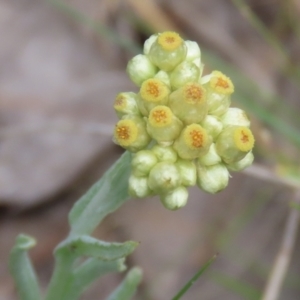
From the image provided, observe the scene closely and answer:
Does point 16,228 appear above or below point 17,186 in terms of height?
below

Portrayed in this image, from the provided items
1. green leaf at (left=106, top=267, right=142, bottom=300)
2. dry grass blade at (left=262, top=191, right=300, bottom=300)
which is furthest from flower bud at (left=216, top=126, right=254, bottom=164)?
dry grass blade at (left=262, top=191, right=300, bottom=300)

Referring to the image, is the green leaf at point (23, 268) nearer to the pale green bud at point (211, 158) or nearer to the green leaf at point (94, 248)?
the green leaf at point (94, 248)

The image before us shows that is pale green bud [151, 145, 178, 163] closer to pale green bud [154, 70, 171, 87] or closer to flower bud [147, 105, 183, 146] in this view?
flower bud [147, 105, 183, 146]

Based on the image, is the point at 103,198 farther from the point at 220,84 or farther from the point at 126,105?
the point at 220,84

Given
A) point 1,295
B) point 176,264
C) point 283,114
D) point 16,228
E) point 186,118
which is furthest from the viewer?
point 283,114

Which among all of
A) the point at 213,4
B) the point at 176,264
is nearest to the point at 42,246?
the point at 176,264

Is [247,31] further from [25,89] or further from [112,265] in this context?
[112,265]
